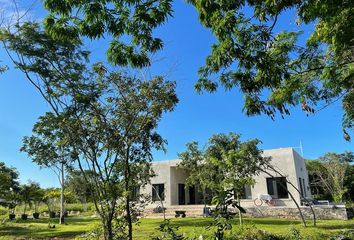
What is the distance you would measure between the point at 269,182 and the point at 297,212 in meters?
3.71

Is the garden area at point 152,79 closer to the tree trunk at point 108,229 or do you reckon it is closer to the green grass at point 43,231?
the tree trunk at point 108,229

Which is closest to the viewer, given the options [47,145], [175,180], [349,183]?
[47,145]

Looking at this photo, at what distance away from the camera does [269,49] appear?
5344 millimetres

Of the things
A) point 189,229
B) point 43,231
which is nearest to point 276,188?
point 189,229

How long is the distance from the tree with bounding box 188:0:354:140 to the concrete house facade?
1413 cm

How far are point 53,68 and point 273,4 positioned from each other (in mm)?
6853

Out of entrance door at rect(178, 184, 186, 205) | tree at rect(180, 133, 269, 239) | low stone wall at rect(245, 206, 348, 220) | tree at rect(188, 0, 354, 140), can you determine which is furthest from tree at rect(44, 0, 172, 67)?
entrance door at rect(178, 184, 186, 205)

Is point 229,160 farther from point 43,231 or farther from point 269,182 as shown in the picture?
point 269,182

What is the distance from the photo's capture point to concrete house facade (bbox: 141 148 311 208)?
22562 mm

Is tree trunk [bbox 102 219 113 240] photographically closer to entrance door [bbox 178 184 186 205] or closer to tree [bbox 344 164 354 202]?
entrance door [bbox 178 184 186 205]

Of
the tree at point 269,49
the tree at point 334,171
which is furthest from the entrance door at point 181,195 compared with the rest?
the tree at point 269,49

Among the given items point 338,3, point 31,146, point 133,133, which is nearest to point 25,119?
point 31,146

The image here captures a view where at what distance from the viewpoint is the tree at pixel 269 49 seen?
13.4 ft

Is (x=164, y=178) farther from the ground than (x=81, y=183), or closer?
farther from the ground
